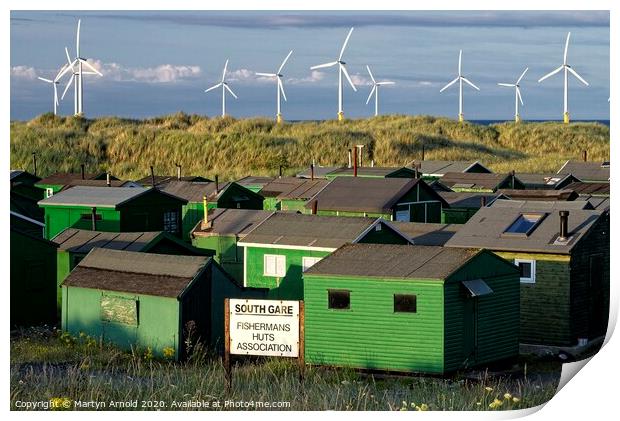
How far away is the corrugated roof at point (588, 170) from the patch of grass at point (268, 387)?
101ft

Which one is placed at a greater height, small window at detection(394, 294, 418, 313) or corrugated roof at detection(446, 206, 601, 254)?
corrugated roof at detection(446, 206, 601, 254)

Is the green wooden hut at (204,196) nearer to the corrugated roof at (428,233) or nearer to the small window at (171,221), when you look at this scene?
the small window at (171,221)

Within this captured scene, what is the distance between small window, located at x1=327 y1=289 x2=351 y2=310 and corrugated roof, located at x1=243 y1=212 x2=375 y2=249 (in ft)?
15.7

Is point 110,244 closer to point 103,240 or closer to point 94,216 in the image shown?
point 103,240

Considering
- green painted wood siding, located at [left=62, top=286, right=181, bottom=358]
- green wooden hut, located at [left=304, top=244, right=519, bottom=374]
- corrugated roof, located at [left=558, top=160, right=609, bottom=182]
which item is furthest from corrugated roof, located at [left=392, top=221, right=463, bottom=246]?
corrugated roof, located at [left=558, top=160, right=609, bottom=182]

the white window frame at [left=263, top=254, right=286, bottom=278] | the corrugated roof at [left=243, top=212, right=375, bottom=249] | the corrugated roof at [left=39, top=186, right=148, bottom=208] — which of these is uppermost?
the corrugated roof at [left=39, top=186, right=148, bottom=208]

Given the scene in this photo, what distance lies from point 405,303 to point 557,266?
20.4 ft

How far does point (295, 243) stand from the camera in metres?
31.9

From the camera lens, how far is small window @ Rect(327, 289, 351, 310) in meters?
26.0

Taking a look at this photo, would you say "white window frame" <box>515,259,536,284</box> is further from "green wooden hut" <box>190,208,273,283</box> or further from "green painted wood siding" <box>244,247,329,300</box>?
"green wooden hut" <box>190,208,273,283</box>

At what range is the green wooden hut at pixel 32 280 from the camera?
1220 inches

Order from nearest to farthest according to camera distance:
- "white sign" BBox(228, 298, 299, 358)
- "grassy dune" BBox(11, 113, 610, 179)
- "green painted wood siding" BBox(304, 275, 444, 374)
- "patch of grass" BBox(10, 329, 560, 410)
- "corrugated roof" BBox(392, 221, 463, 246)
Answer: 1. "white sign" BBox(228, 298, 299, 358)
2. "patch of grass" BBox(10, 329, 560, 410)
3. "green painted wood siding" BBox(304, 275, 444, 374)
4. "corrugated roof" BBox(392, 221, 463, 246)
5. "grassy dune" BBox(11, 113, 610, 179)

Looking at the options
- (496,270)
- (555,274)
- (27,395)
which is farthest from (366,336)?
(27,395)

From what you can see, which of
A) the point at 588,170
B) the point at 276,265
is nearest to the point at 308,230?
the point at 276,265
